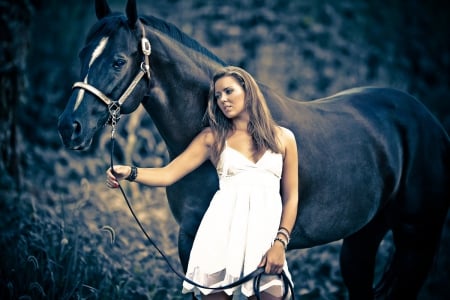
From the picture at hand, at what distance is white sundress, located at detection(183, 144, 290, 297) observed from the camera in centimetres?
222

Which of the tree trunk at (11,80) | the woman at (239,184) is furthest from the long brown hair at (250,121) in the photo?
the tree trunk at (11,80)

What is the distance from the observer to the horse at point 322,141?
2369mm

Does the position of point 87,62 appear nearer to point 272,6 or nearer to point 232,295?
point 232,295

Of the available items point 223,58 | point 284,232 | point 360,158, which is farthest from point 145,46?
point 223,58

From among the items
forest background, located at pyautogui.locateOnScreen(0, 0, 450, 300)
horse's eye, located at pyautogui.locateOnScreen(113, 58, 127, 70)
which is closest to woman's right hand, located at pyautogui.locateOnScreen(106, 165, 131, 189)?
horse's eye, located at pyautogui.locateOnScreen(113, 58, 127, 70)

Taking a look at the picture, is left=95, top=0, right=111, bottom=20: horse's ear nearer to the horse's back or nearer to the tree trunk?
the horse's back

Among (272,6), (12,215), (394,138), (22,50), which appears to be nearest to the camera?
(394,138)

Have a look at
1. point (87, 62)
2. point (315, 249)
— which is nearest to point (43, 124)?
point (315, 249)

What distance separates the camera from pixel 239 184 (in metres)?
2.31

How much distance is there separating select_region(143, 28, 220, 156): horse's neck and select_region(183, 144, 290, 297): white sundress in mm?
333

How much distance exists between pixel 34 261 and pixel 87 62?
4.49ft

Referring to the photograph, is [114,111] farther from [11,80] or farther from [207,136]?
[11,80]

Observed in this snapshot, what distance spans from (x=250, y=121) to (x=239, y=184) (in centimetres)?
29

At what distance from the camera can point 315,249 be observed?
5430 millimetres
